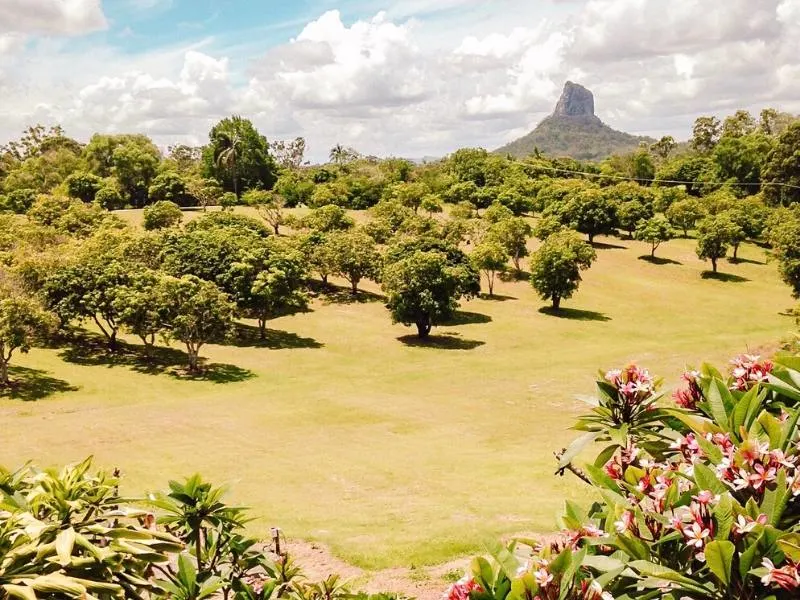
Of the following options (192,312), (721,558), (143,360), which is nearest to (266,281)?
(192,312)

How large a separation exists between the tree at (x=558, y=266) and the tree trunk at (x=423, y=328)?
13.4m

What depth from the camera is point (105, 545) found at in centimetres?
459

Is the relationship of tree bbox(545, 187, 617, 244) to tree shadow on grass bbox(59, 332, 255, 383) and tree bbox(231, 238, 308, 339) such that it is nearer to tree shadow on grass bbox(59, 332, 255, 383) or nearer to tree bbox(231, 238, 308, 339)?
tree bbox(231, 238, 308, 339)

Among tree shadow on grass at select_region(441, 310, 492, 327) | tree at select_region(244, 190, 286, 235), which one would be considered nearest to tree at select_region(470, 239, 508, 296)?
tree shadow on grass at select_region(441, 310, 492, 327)

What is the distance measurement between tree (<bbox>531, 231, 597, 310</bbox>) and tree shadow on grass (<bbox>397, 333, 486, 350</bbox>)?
1142 cm

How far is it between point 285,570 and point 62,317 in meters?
38.3

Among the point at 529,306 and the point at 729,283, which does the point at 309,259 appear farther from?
the point at 729,283

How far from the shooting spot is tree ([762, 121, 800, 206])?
87.2 metres

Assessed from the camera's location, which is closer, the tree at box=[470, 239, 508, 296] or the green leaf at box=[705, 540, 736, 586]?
the green leaf at box=[705, 540, 736, 586]

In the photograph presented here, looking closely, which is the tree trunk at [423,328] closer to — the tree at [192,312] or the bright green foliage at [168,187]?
the tree at [192,312]

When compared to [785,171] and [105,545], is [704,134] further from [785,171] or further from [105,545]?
[105,545]

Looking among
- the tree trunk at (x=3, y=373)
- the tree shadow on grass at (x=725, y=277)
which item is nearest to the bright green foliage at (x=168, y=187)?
the tree trunk at (x=3, y=373)

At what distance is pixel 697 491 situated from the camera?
4.07 metres

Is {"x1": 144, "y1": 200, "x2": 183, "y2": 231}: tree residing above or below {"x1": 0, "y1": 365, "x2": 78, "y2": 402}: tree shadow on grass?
above
